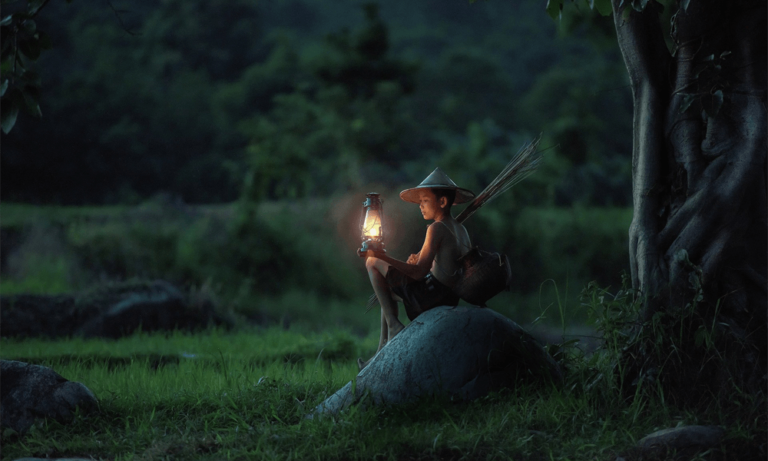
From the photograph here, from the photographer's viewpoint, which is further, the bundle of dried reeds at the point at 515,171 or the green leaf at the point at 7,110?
the bundle of dried reeds at the point at 515,171

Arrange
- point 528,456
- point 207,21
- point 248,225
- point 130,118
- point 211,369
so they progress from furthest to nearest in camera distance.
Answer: point 207,21
point 130,118
point 248,225
point 211,369
point 528,456

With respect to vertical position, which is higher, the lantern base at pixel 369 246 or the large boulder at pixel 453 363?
the lantern base at pixel 369 246

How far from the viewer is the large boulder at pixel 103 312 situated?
1007 cm

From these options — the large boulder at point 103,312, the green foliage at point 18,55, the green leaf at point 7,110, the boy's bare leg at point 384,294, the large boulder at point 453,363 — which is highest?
the green foliage at point 18,55

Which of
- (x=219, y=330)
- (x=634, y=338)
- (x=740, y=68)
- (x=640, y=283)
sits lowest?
(x=219, y=330)

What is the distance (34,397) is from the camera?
16.5 ft

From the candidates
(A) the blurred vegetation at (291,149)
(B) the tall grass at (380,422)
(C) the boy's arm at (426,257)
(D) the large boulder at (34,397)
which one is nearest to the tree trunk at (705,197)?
(B) the tall grass at (380,422)

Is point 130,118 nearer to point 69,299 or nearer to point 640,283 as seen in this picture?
point 69,299

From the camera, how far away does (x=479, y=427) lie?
432cm

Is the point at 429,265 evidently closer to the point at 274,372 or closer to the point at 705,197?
the point at 705,197

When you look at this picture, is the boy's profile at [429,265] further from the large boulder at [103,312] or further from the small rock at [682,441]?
the large boulder at [103,312]

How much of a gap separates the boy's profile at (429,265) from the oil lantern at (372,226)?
0.06 meters

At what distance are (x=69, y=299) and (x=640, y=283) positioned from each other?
857 centimetres

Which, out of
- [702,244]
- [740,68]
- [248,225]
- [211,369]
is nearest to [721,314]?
[702,244]
